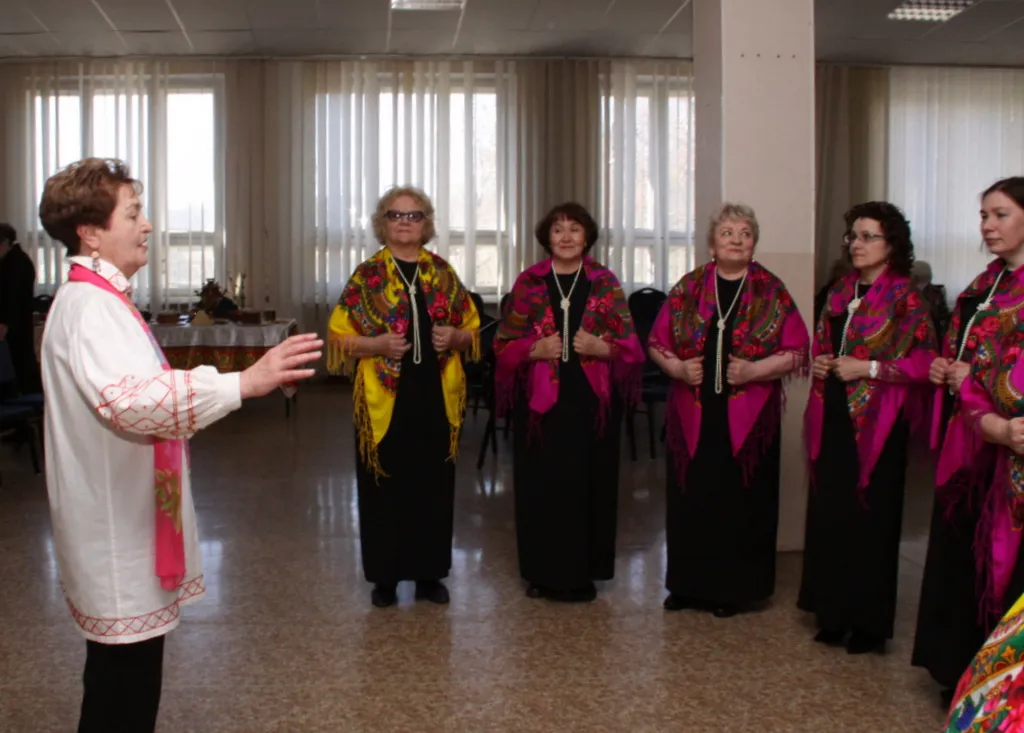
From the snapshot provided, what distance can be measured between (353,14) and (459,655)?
6.63 m

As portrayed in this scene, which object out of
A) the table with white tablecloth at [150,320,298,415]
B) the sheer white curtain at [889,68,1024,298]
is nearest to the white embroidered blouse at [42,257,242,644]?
the table with white tablecloth at [150,320,298,415]

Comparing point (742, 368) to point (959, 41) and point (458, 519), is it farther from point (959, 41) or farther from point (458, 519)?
point (959, 41)

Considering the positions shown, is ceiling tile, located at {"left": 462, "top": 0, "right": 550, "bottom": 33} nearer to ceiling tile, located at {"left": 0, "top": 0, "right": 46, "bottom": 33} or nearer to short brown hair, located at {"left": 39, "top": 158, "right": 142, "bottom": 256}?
ceiling tile, located at {"left": 0, "top": 0, "right": 46, "bottom": 33}

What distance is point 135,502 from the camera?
196 cm

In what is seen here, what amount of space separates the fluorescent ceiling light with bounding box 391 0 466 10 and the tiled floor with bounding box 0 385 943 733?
199 inches

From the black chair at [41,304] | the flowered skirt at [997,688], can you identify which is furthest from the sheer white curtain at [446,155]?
the flowered skirt at [997,688]

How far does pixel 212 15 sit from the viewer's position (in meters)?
8.56

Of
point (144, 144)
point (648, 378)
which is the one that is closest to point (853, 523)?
point (648, 378)

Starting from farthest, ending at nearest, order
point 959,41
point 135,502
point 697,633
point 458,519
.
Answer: point 959,41, point 458,519, point 697,633, point 135,502

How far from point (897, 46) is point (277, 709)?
894 centimetres

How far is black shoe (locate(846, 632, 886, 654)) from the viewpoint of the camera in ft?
10.8

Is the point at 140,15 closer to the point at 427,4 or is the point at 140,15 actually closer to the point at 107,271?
the point at 427,4

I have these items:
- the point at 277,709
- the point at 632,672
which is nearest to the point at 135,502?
the point at 277,709

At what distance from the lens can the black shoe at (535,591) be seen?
12.6 feet
